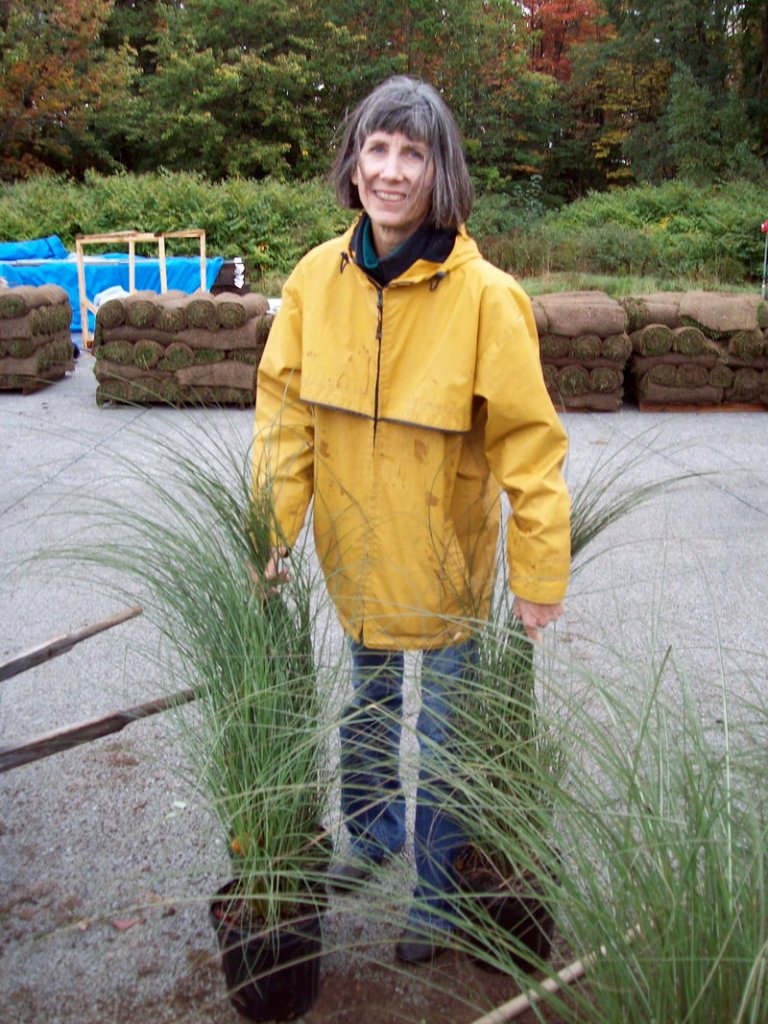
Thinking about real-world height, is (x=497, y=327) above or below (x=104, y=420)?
above

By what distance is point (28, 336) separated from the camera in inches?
339

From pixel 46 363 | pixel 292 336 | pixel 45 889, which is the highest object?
pixel 292 336

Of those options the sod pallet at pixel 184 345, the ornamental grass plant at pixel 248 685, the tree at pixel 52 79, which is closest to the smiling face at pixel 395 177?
the ornamental grass plant at pixel 248 685

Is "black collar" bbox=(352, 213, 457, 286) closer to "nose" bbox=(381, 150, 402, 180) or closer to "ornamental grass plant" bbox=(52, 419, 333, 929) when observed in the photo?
"nose" bbox=(381, 150, 402, 180)

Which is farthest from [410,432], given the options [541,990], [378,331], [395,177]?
[541,990]

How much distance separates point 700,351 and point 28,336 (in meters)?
4.83

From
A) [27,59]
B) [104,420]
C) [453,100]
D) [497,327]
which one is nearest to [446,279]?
[497,327]

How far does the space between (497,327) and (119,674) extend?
2207 millimetres

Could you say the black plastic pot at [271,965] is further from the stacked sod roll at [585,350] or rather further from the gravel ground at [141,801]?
the stacked sod roll at [585,350]

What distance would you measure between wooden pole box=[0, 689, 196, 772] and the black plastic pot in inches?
15.3

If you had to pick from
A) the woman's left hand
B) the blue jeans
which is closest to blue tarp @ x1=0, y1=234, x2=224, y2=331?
the blue jeans

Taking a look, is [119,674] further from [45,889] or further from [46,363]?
[46,363]

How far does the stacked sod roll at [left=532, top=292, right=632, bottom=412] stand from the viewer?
817cm

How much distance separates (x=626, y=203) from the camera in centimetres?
2130
